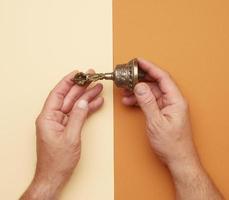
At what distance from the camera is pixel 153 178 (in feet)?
3.78

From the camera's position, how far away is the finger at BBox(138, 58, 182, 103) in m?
1.11

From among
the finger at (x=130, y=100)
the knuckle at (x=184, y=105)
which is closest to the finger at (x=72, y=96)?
the finger at (x=130, y=100)

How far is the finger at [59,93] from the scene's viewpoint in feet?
3.79

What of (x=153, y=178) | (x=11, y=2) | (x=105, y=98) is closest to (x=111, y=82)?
(x=105, y=98)

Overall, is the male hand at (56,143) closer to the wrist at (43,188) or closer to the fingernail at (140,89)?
the wrist at (43,188)

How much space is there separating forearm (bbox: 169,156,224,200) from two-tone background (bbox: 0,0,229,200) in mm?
65

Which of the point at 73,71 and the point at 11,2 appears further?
the point at 11,2

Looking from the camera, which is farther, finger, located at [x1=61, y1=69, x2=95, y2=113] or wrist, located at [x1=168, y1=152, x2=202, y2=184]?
finger, located at [x1=61, y1=69, x2=95, y2=113]

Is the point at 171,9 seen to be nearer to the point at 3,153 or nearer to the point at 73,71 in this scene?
the point at 73,71

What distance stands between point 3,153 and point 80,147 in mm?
247

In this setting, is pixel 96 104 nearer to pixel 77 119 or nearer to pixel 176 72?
pixel 77 119

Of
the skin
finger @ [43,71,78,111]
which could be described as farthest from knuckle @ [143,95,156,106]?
finger @ [43,71,78,111]

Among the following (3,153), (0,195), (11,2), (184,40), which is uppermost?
(11,2)

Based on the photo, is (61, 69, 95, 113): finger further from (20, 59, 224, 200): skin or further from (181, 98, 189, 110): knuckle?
(181, 98, 189, 110): knuckle
